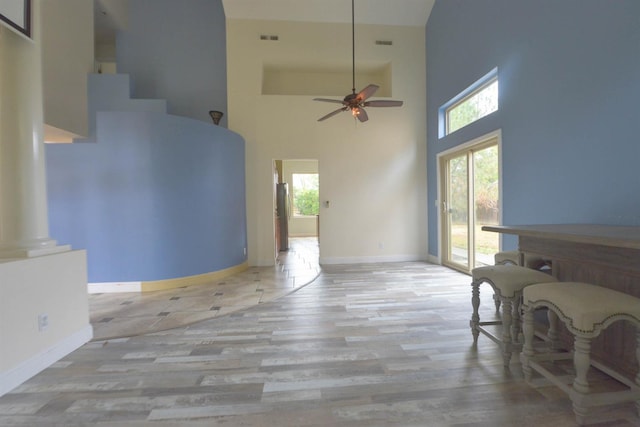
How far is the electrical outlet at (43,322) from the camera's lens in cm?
193

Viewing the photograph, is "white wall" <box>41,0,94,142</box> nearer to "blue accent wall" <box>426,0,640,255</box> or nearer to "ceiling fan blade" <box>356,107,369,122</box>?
"ceiling fan blade" <box>356,107,369,122</box>

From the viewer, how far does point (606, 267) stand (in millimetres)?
1729

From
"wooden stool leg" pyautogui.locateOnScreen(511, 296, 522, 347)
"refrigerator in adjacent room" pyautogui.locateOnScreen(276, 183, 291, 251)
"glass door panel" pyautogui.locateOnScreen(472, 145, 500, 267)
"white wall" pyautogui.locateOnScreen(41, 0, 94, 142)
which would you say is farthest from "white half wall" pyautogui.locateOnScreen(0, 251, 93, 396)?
"refrigerator in adjacent room" pyautogui.locateOnScreen(276, 183, 291, 251)

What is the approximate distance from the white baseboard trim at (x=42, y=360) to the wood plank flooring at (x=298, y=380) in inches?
2.0

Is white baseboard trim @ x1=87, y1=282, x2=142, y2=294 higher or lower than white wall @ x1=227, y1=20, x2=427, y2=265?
lower

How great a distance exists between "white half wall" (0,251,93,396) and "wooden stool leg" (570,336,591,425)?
3296 millimetres

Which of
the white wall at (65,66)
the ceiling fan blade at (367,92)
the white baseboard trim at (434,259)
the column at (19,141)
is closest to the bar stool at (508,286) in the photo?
the ceiling fan blade at (367,92)

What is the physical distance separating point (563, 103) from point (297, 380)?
3.42 metres

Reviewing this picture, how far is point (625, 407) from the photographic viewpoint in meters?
1.47

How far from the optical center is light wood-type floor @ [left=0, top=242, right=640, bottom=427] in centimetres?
143

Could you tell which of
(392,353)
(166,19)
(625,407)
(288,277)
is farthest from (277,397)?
(166,19)

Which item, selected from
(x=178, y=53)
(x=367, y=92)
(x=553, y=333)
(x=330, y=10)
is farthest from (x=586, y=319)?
(x=178, y=53)

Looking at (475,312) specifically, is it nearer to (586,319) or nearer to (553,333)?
(553,333)

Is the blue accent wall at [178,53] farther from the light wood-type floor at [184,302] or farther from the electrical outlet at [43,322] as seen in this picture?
the electrical outlet at [43,322]
